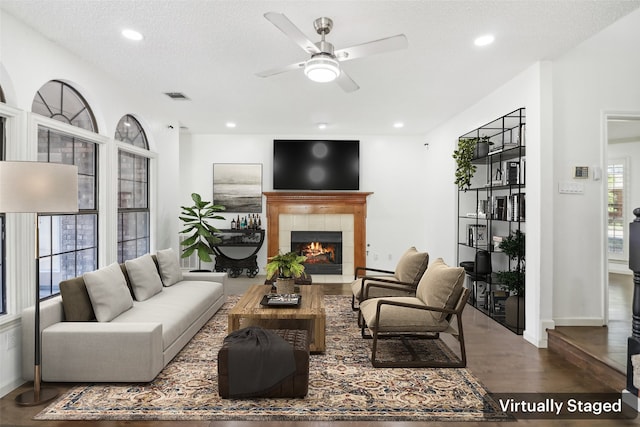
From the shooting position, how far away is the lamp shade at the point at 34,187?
Result: 7.66 ft

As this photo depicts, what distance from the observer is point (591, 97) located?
12.5 ft

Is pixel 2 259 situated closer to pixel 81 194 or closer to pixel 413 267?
pixel 81 194

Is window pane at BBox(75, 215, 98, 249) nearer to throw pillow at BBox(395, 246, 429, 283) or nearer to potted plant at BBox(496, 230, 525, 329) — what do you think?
throw pillow at BBox(395, 246, 429, 283)

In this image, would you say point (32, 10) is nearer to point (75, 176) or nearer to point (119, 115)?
point (75, 176)

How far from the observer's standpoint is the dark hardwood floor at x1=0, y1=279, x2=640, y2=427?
2289 millimetres

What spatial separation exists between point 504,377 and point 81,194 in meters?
4.28

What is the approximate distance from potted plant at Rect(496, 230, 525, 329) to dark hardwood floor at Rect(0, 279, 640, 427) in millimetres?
167

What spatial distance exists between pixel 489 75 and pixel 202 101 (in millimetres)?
3569

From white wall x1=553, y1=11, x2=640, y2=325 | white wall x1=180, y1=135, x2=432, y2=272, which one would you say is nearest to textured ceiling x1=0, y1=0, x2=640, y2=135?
white wall x1=553, y1=11, x2=640, y2=325

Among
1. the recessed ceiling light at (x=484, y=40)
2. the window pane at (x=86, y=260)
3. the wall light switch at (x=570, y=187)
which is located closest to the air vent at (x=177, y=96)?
the window pane at (x=86, y=260)

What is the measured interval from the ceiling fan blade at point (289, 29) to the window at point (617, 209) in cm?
708

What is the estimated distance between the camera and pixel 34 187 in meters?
2.40

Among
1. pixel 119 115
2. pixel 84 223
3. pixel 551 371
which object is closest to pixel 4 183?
pixel 84 223

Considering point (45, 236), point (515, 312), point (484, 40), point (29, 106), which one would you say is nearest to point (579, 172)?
point (515, 312)
